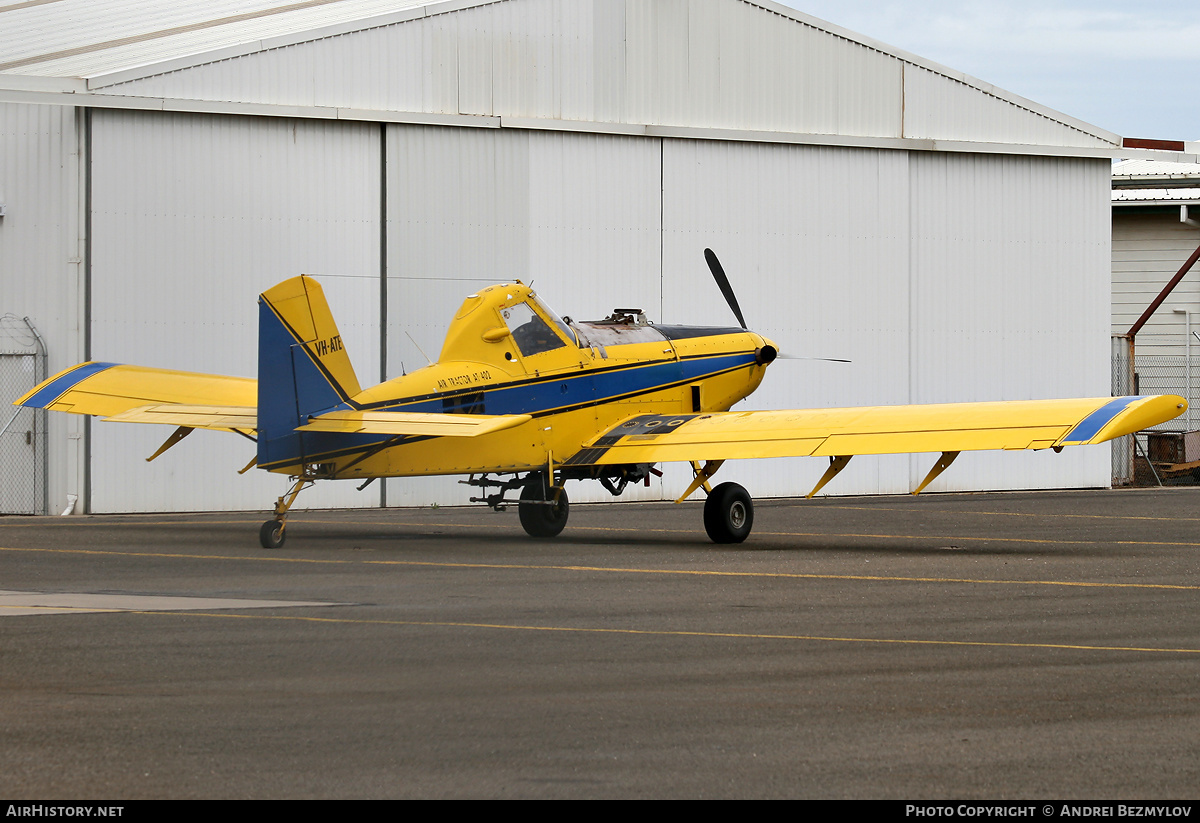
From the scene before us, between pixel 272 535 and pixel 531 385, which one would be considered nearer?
pixel 272 535

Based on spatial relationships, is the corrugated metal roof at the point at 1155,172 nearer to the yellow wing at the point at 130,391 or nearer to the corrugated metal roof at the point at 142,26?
the corrugated metal roof at the point at 142,26

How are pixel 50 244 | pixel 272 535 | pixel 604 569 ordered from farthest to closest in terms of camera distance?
pixel 50 244 < pixel 272 535 < pixel 604 569

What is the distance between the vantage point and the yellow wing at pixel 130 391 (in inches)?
693

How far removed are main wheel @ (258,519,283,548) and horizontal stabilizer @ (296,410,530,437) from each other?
4.90ft

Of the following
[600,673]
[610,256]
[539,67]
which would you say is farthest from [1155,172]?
[600,673]

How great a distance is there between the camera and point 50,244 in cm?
2294

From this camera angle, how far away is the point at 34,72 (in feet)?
78.8

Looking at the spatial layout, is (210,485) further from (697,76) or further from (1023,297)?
(1023,297)

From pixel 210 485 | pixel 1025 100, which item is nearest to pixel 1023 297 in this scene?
pixel 1025 100

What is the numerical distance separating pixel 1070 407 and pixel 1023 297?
1507cm

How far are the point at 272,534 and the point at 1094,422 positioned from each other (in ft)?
29.0

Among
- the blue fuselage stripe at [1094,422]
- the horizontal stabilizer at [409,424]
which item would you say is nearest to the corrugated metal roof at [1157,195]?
the blue fuselage stripe at [1094,422]

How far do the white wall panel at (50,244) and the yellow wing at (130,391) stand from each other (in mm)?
4897

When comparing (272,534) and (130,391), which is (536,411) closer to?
(272,534)
